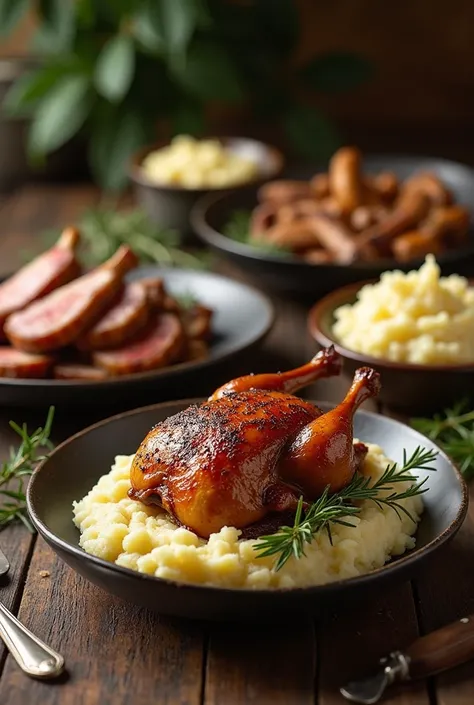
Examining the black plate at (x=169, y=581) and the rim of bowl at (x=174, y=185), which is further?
the rim of bowl at (x=174, y=185)

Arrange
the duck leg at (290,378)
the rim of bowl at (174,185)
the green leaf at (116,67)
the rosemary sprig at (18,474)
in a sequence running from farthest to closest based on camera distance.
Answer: the green leaf at (116,67), the rim of bowl at (174,185), the rosemary sprig at (18,474), the duck leg at (290,378)

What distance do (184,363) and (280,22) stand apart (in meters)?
3.49

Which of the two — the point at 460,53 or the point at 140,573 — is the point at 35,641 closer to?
the point at 140,573

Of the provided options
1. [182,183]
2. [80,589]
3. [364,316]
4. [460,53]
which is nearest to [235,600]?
[80,589]

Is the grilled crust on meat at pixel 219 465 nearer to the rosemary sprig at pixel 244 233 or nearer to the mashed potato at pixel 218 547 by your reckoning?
the mashed potato at pixel 218 547

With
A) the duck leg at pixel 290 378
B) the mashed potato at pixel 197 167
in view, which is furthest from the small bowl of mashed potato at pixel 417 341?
the mashed potato at pixel 197 167

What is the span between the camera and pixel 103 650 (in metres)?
2.33

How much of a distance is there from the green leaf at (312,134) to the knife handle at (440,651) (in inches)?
176

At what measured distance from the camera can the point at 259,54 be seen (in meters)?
6.48

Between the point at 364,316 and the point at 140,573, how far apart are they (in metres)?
1.70

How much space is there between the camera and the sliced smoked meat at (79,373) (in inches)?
140

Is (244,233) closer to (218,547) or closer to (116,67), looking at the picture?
(116,67)

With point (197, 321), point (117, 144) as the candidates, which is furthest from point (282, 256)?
point (117, 144)

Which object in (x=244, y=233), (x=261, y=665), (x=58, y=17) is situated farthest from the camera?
(x=58, y=17)
